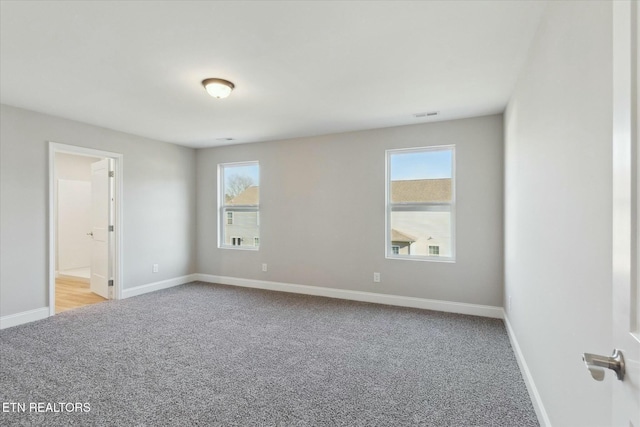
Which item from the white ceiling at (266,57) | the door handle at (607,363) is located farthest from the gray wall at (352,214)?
the door handle at (607,363)

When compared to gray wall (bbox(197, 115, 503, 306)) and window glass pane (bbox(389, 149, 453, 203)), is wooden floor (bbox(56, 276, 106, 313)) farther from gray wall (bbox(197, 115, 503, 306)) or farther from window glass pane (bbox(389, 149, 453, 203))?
window glass pane (bbox(389, 149, 453, 203))

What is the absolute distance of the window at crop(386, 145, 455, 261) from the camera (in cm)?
416

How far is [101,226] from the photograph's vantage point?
496cm

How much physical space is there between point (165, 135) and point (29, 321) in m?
2.90

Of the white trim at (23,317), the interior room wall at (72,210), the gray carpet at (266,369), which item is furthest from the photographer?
the interior room wall at (72,210)

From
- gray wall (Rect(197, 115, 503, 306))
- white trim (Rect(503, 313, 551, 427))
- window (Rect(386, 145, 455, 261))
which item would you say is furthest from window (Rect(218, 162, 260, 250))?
white trim (Rect(503, 313, 551, 427))

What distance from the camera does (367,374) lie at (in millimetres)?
2498

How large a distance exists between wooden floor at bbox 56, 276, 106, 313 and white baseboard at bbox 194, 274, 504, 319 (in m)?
1.69

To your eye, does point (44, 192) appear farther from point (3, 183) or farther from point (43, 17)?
point (43, 17)

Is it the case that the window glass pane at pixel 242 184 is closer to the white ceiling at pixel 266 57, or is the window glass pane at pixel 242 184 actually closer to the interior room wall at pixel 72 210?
the white ceiling at pixel 266 57

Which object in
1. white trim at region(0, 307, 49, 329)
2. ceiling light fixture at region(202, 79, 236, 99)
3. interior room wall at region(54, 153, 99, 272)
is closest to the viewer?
ceiling light fixture at region(202, 79, 236, 99)

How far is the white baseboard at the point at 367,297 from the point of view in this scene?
3932 mm

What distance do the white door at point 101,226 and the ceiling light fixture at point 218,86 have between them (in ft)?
9.31

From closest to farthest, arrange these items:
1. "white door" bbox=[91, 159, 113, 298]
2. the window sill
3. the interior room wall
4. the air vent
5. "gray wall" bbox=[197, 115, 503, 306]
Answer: the air vent
"gray wall" bbox=[197, 115, 503, 306]
the window sill
"white door" bbox=[91, 159, 113, 298]
the interior room wall
